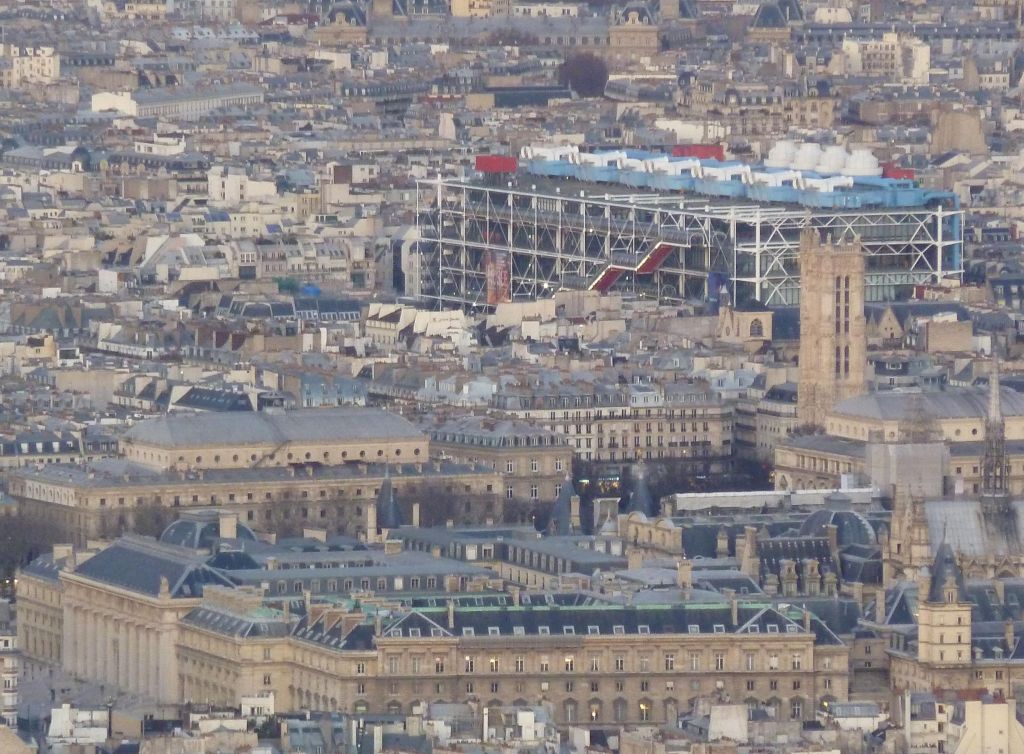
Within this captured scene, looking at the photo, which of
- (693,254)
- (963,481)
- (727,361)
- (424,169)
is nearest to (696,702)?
(963,481)

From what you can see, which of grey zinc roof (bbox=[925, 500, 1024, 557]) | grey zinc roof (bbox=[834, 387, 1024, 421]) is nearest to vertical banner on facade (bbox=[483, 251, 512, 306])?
grey zinc roof (bbox=[834, 387, 1024, 421])

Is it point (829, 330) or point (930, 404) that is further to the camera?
point (829, 330)

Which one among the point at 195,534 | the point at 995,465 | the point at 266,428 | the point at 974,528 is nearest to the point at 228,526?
the point at 195,534

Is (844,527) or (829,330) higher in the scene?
(844,527)

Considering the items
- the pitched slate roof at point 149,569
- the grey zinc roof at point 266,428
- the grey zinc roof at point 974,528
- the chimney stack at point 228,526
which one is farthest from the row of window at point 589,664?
the grey zinc roof at point 266,428

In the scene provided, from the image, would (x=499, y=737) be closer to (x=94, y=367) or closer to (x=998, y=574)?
(x=998, y=574)

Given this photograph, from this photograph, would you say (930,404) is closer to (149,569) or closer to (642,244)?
(149,569)
